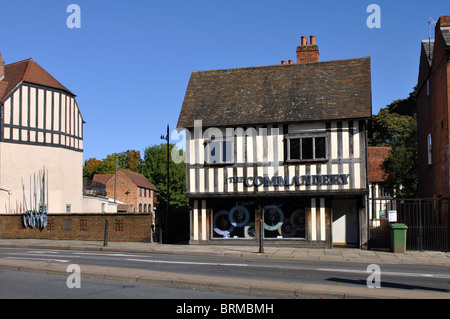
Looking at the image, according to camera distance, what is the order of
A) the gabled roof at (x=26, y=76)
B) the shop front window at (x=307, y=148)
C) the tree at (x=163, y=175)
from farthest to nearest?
the tree at (x=163, y=175)
the gabled roof at (x=26, y=76)
the shop front window at (x=307, y=148)

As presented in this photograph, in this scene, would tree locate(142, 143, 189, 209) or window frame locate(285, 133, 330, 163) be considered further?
tree locate(142, 143, 189, 209)

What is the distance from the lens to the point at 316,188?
21.8 m

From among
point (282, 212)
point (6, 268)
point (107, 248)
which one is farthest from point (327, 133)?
point (6, 268)

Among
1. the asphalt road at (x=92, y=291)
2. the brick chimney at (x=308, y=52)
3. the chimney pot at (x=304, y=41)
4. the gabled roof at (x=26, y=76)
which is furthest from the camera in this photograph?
the gabled roof at (x=26, y=76)

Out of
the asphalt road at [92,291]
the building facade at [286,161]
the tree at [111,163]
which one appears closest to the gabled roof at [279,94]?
the building facade at [286,161]

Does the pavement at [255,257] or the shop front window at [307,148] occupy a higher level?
the shop front window at [307,148]

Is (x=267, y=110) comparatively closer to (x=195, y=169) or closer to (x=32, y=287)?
(x=195, y=169)

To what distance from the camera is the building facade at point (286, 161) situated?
2166cm

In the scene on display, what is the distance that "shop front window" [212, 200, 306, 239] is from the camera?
2239cm

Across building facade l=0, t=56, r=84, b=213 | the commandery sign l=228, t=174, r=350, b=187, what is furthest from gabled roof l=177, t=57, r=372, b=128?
building facade l=0, t=56, r=84, b=213

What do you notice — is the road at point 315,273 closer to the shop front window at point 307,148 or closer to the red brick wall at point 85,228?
the shop front window at point 307,148

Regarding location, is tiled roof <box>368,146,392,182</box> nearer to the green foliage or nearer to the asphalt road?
the green foliage

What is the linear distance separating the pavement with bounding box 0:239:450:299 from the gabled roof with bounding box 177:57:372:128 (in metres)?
5.87

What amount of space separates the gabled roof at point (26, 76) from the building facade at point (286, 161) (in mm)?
17430
